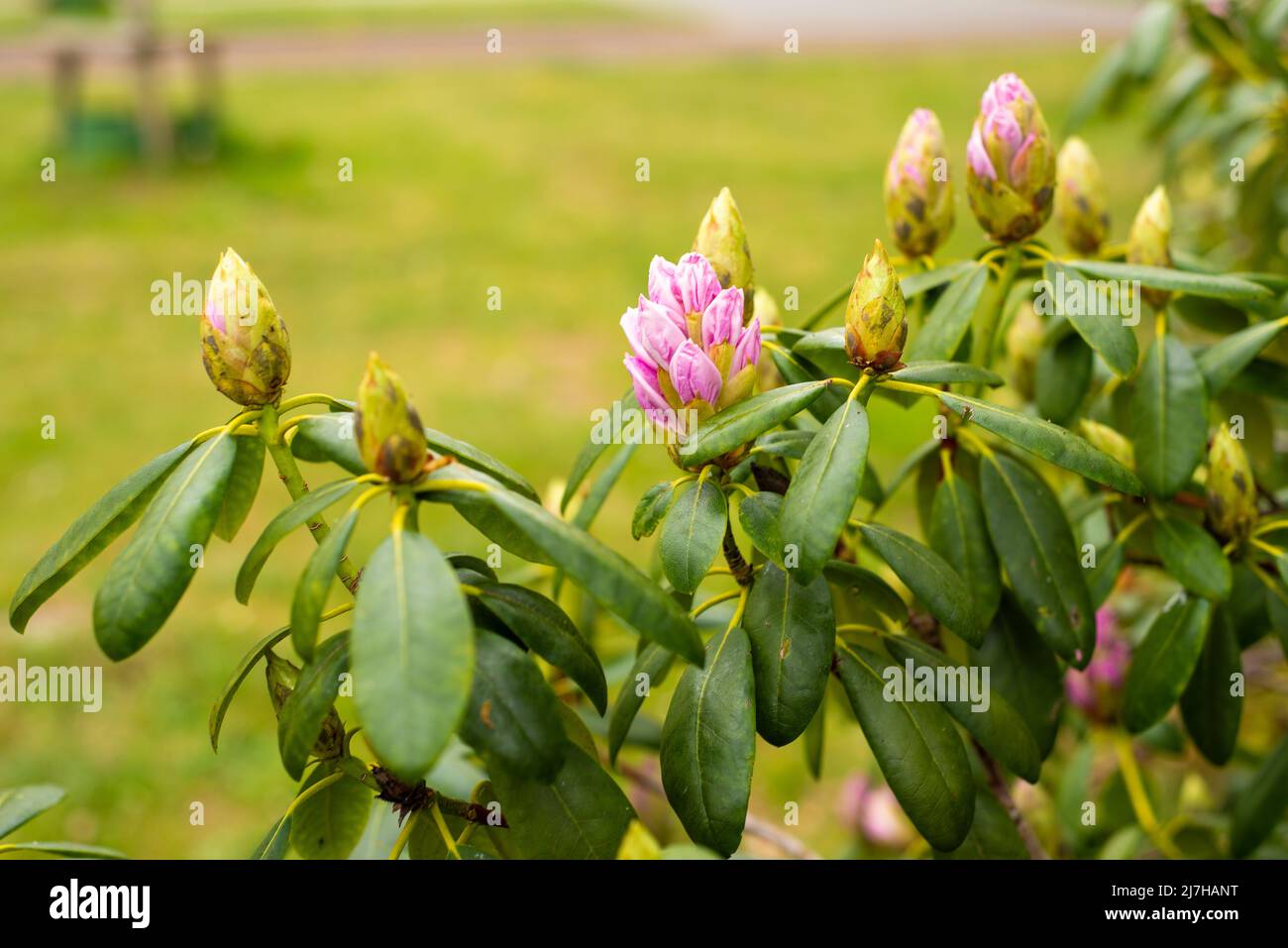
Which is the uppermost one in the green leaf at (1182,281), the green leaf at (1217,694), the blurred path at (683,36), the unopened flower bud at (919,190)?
the blurred path at (683,36)

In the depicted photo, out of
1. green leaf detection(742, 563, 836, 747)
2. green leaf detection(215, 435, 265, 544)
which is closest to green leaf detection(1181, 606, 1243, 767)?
green leaf detection(742, 563, 836, 747)

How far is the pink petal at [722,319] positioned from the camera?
3.33 feet

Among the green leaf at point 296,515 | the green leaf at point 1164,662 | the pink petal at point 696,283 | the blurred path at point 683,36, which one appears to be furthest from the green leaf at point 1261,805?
the blurred path at point 683,36

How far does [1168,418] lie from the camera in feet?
4.15

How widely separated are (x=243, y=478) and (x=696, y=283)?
0.42 metres

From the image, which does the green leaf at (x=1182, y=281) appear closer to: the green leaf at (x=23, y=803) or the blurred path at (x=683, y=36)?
the green leaf at (x=23, y=803)

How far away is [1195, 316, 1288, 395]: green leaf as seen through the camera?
1297 mm

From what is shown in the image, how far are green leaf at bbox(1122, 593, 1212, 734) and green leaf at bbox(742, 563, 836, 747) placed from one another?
0.48m

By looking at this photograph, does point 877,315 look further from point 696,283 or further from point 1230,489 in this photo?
point 1230,489

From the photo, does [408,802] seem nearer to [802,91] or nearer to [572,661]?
[572,661]

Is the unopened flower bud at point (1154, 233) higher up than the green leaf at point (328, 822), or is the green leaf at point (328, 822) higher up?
the unopened flower bud at point (1154, 233)

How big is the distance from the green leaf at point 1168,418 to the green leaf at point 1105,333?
0.41 feet

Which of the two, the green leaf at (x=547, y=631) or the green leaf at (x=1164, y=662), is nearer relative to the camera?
the green leaf at (x=547, y=631)
